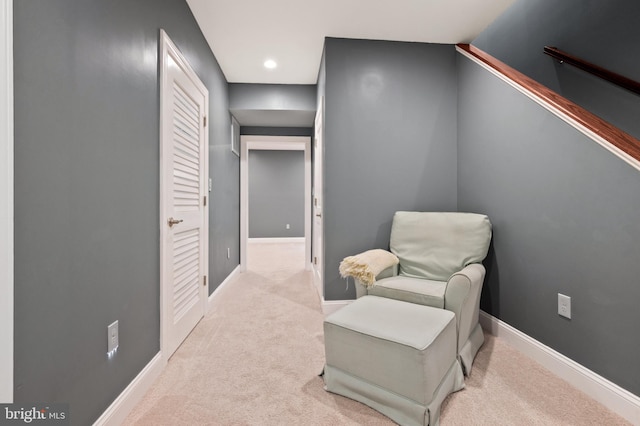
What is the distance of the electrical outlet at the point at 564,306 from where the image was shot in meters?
1.64

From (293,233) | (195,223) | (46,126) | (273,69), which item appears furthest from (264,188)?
(46,126)

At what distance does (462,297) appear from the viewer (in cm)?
161

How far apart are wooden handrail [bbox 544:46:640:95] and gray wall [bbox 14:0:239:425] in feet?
8.73

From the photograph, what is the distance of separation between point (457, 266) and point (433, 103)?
1504 mm

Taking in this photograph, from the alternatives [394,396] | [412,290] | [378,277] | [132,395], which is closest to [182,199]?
[132,395]

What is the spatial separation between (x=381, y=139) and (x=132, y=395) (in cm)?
243

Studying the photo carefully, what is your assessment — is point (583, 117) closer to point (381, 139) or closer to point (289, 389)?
point (381, 139)

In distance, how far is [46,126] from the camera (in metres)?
0.95

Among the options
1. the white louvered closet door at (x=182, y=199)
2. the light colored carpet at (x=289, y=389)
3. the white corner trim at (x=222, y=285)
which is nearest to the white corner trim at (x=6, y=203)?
the light colored carpet at (x=289, y=389)

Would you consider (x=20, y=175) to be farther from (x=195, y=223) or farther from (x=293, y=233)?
(x=293, y=233)

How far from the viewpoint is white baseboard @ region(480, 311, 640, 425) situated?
1340mm

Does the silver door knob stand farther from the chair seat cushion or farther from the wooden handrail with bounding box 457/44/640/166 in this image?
the wooden handrail with bounding box 457/44/640/166

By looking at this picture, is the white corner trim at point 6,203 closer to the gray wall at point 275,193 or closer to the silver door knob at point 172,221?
the silver door knob at point 172,221

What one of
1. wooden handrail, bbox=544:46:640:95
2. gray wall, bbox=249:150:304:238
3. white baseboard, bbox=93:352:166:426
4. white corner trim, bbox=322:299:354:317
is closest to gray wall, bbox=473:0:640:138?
wooden handrail, bbox=544:46:640:95
